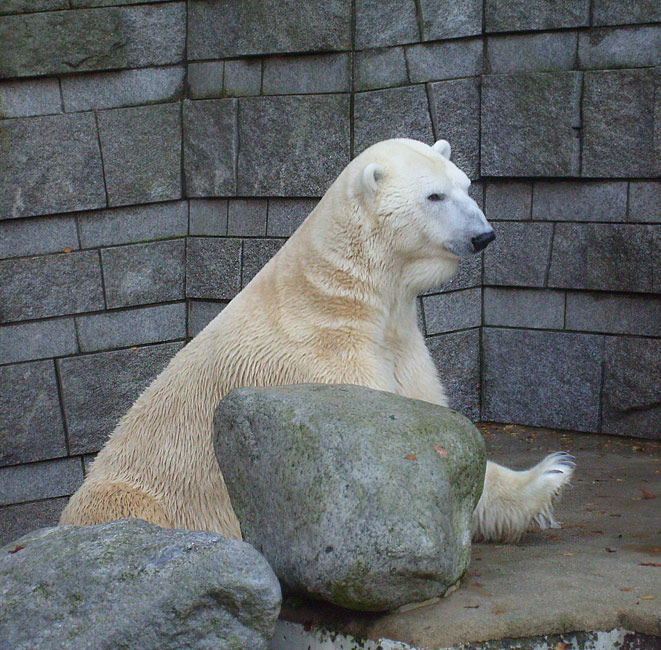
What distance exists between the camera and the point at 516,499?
3.66 metres

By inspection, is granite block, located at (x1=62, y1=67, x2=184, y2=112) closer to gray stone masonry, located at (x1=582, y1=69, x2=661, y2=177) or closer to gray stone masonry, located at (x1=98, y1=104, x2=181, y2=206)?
gray stone masonry, located at (x1=98, y1=104, x2=181, y2=206)

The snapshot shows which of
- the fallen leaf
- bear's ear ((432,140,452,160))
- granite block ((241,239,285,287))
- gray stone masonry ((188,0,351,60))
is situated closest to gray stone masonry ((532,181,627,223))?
gray stone masonry ((188,0,351,60))

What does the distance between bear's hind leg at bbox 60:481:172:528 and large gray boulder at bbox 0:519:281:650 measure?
2.56 feet

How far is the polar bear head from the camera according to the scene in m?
3.55

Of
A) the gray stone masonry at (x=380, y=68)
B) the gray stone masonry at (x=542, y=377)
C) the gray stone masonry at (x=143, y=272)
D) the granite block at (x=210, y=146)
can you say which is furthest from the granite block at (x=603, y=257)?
the gray stone masonry at (x=143, y=272)

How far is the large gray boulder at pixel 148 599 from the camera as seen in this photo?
269 cm

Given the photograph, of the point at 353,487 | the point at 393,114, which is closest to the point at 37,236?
the point at 393,114

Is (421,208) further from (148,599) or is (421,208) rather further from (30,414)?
(30,414)

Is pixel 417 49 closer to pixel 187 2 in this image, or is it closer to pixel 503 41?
pixel 503 41

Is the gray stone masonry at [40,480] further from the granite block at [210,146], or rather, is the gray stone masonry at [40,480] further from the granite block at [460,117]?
the granite block at [460,117]

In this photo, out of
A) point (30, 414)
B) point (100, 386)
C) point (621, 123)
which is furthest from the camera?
point (100, 386)

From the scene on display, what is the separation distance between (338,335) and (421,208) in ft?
1.75

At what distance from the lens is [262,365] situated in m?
3.59

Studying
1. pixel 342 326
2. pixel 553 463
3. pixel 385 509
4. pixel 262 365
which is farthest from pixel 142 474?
pixel 553 463
